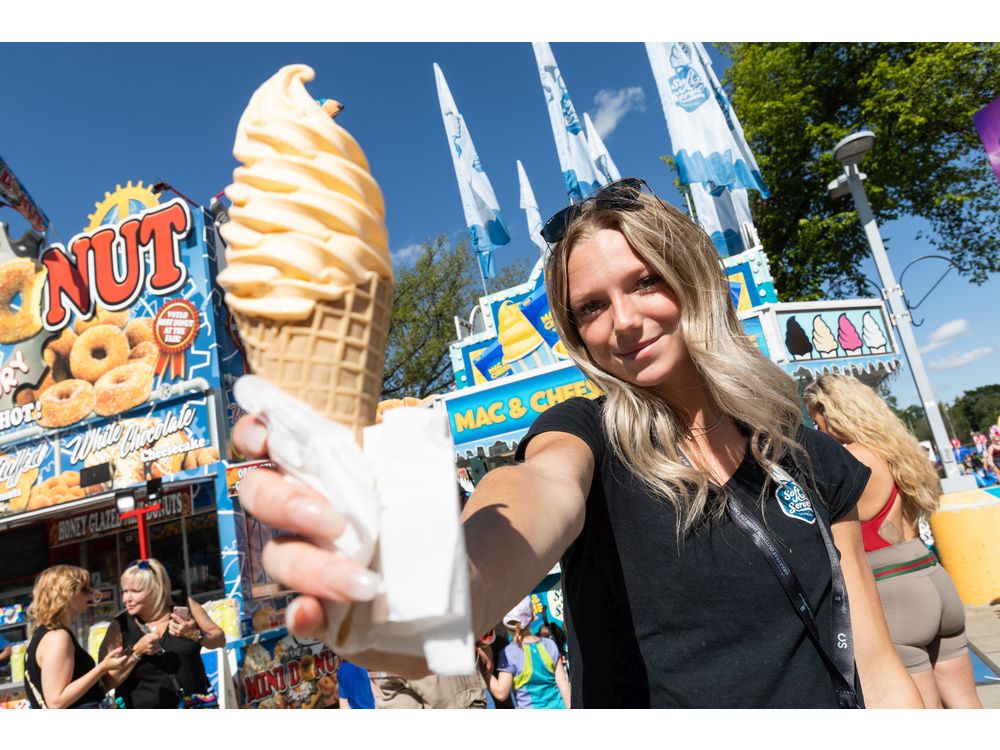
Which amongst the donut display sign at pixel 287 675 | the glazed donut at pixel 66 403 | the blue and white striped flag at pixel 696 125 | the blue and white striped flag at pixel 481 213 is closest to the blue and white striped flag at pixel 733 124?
the blue and white striped flag at pixel 696 125

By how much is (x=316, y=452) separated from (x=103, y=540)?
12.7 m

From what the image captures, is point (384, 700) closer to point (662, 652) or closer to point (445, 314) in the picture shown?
point (662, 652)

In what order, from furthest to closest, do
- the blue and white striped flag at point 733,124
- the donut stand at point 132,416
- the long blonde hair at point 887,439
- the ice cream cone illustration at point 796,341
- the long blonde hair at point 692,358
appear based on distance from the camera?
the blue and white striped flag at point 733,124
the donut stand at point 132,416
the ice cream cone illustration at point 796,341
the long blonde hair at point 887,439
the long blonde hair at point 692,358

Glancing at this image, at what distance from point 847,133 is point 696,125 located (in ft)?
25.4

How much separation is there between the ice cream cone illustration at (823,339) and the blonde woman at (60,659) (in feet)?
25.3

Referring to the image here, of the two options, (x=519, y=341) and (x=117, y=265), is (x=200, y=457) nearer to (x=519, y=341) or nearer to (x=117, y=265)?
(x=117, y=265)

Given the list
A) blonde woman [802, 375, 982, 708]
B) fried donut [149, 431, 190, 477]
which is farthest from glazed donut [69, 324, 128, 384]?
blonde woman [802, 375, 982, 708]

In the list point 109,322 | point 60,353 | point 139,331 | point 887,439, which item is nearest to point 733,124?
point 887,439

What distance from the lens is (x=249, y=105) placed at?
3.58 feet

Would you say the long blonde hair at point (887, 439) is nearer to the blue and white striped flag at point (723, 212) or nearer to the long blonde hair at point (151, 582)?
the long blonde hair at point (151, 582)

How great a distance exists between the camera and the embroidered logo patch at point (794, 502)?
1.60 m

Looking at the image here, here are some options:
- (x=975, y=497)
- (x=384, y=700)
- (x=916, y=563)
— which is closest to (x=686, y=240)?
(x=916, y=563)

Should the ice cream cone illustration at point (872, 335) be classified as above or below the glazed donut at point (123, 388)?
below

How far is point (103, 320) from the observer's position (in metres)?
10.2
